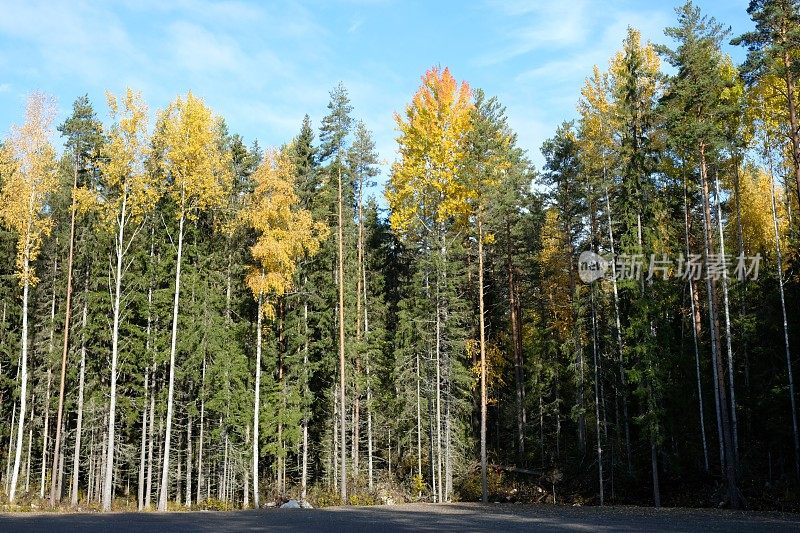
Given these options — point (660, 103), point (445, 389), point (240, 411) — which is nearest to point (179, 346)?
point (240, 411)

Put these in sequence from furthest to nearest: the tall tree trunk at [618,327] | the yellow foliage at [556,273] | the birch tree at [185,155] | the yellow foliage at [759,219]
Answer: the yellow foliage at [556,273]
the yellow foliage at [759,219]
the tall tree trunk at [618,327]
the birch tree at [185,155]

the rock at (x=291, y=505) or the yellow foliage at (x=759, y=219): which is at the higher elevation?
the yellow foliage at (x=759, y=219)

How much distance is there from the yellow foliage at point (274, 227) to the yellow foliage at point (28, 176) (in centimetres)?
798

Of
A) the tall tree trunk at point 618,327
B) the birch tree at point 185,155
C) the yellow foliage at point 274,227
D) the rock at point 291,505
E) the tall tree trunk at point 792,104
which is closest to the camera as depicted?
the tall tree trunk at point 792,104

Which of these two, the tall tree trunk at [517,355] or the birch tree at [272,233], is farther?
the tall tree trunk at [517,355]

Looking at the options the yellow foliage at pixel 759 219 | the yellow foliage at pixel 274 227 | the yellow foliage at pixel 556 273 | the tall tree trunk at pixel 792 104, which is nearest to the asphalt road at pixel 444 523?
the yellow foliage at pixel 274 227

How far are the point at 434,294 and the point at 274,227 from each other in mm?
7389

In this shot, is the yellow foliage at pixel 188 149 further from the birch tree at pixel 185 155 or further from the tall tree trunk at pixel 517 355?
the tall tree trunk at pixel 517 355

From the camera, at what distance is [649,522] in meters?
14.7

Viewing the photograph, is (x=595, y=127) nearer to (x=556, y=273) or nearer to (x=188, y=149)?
(x=556, y=273)

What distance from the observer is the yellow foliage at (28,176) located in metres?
23.9

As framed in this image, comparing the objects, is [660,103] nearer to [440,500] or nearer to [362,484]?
[440,500]

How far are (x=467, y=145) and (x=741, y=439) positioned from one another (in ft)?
52.7

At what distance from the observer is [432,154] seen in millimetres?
25203
